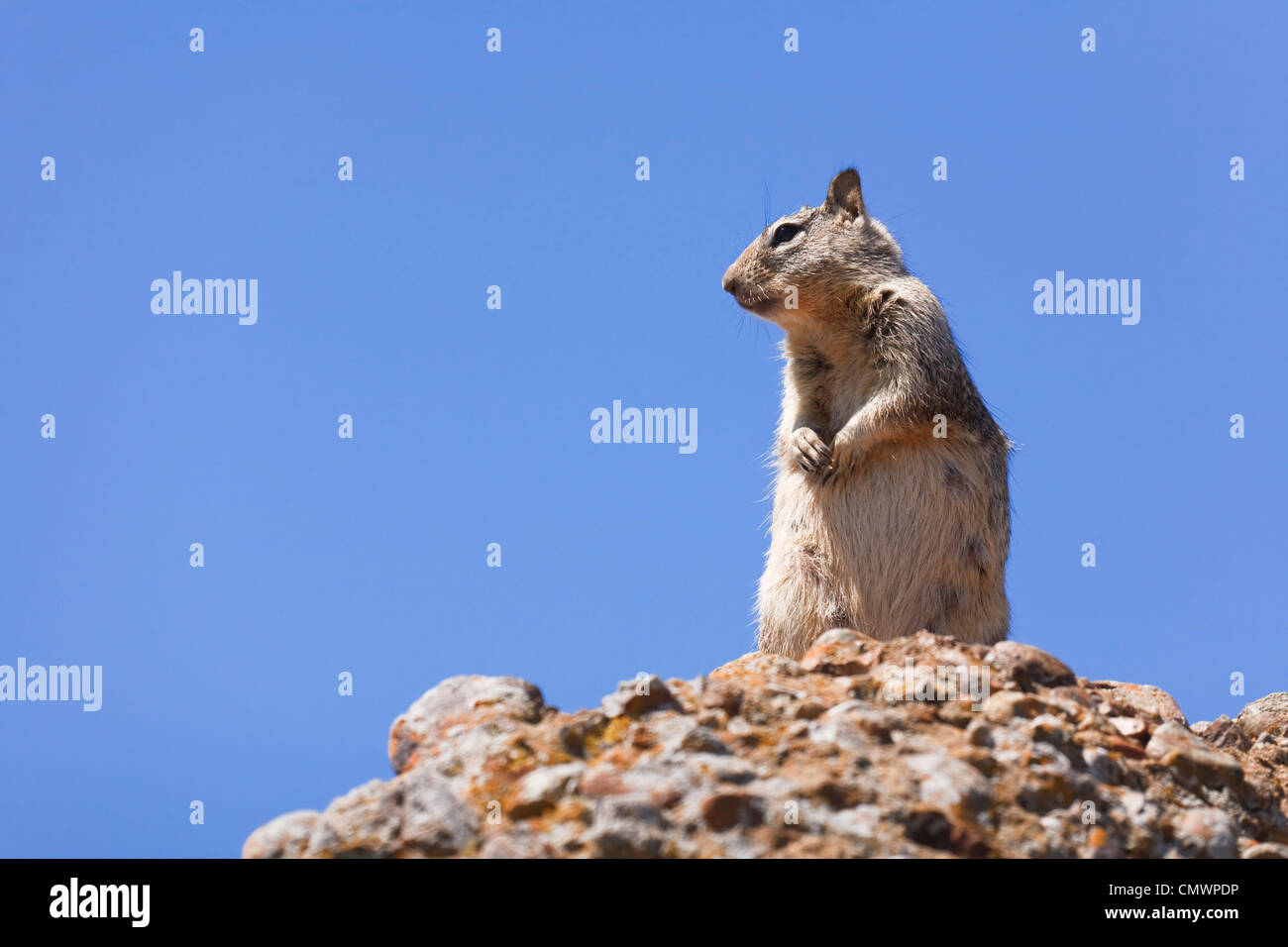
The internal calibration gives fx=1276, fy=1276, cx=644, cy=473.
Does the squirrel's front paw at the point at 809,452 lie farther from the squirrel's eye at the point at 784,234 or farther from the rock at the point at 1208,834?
the rock at the point at 1208,834

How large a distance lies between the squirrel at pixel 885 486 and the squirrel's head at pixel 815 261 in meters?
0.04

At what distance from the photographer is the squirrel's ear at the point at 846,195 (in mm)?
15914

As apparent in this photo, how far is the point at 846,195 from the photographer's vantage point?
16.0 metres

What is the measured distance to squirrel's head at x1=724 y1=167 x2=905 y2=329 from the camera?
14.9 meters

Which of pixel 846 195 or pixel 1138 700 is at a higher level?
pixel 846 195

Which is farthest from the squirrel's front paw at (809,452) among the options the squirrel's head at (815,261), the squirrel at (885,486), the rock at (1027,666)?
the rock at (1027,666)

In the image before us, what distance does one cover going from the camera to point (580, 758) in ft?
25.0

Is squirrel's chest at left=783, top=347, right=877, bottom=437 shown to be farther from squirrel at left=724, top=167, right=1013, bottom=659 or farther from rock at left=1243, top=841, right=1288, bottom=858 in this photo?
rock at left=1243, top=841, right=1288, bottom=858

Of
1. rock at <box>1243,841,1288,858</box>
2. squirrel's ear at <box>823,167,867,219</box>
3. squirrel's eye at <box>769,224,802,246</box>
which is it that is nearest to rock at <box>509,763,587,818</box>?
rock at <box>1243,841,1288,858</box>

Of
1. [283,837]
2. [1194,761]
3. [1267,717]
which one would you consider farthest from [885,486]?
[283,837]

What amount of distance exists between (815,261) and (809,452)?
2.58 metres

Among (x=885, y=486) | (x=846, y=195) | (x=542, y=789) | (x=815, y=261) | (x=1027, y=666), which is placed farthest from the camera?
(x=846, y=195)

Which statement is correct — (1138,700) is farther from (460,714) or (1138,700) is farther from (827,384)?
(460,714)

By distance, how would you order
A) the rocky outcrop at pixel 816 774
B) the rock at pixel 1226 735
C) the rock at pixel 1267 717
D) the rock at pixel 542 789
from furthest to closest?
the rock at pixel 1267 717 < the rock at pixel 1226 735 < the rock at pixel 542 789 < the rocky outcrop at pixel 816 774
